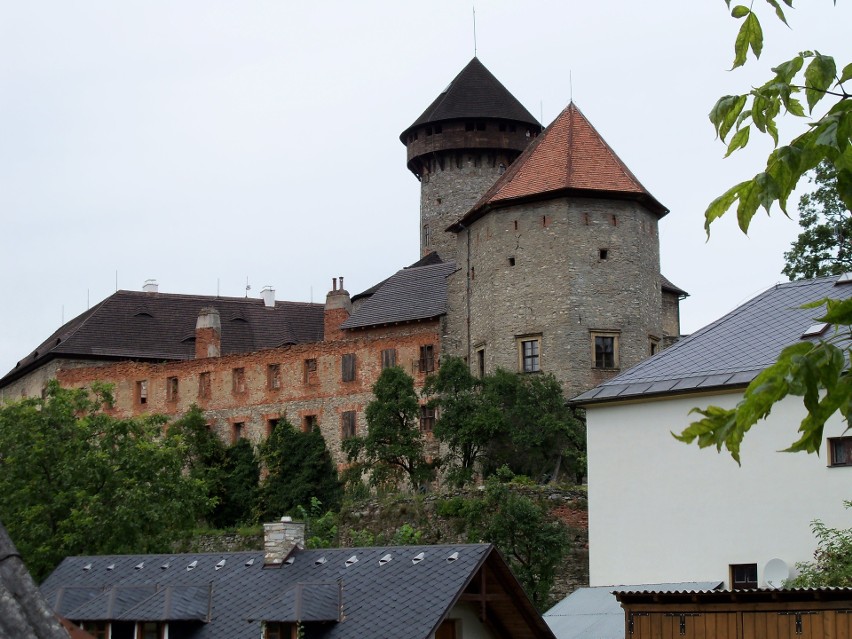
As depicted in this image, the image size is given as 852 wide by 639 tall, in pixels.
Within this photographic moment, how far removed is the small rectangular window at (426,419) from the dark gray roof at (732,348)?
69.8 feet

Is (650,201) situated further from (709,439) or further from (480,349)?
(709,439)

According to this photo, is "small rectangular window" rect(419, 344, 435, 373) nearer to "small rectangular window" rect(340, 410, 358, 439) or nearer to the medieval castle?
the medieval castle

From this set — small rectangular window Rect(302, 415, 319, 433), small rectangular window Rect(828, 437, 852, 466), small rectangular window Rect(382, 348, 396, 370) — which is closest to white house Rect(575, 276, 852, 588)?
small rectangular window Rect(828, 437, 852, 466)

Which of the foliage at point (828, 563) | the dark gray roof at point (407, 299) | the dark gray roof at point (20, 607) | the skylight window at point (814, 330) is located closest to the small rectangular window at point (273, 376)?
the dark gray roof at point (407, 299)

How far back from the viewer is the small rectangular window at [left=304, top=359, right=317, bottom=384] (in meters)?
57.3

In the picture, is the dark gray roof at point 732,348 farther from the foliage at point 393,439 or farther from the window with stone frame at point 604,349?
the foliage at point 393,439

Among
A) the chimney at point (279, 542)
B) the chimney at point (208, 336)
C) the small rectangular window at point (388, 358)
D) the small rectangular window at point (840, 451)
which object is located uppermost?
the chimney at point (208, 336)

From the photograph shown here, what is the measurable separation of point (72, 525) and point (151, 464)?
309 centimetres

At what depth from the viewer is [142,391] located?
62031mm

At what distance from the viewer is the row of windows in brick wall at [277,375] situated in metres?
53.4

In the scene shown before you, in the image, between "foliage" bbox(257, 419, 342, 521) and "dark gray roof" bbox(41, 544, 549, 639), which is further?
"foliage" bbox(257, 419, 342, 521)

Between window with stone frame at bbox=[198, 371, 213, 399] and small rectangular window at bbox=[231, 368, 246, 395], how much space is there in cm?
117

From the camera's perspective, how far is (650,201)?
163ft

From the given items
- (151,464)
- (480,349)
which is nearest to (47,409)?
(151,464)
